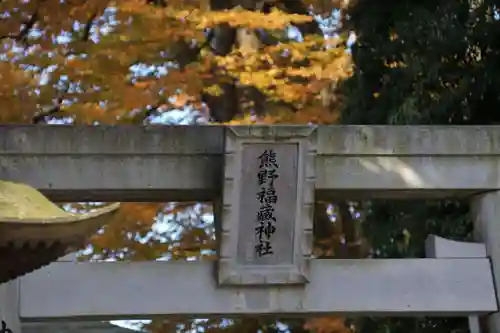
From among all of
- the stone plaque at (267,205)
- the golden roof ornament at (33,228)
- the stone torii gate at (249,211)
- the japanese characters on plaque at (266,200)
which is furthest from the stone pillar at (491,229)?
the golden roof ornament at (33,228)

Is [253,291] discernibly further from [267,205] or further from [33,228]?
[33,228]

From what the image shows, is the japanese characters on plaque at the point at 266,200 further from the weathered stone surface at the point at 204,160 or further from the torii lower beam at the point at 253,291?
the torii lower beam at the point at 253,291

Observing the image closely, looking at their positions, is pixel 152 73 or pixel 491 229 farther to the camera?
pixel 152 73

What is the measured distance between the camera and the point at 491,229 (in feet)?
20.1

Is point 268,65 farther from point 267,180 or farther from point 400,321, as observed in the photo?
point 267,180

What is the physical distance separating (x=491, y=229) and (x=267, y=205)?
1760mm

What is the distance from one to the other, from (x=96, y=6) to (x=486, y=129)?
431cm

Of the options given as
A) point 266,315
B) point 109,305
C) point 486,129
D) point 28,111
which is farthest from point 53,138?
point 486,129

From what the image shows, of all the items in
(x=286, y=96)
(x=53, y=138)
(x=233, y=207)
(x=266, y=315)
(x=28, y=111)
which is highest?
(x=286, y=96)

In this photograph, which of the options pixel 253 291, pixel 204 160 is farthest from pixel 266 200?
pixel 253 291

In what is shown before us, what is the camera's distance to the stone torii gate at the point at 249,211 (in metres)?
5.71

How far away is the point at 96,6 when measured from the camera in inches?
329

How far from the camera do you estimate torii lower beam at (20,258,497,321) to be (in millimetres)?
5660

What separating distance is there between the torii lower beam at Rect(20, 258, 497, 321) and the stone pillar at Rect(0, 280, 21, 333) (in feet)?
0.18
